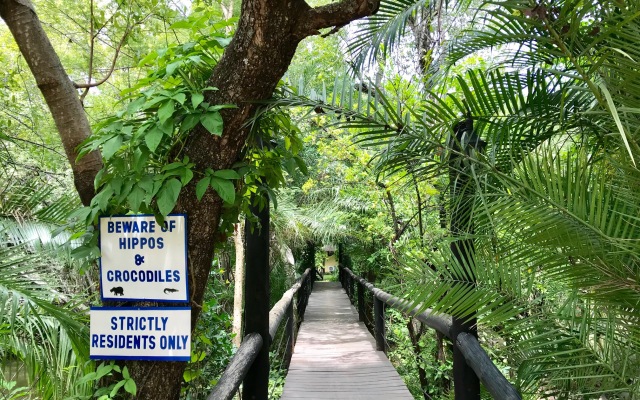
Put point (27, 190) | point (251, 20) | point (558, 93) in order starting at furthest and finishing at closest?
1. point (27, 190)
2. point (558, 93)
3. point (251, 20)

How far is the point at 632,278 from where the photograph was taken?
2.92ft

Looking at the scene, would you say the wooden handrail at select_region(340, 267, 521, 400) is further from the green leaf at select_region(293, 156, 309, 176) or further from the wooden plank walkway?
the wooden plank walkway

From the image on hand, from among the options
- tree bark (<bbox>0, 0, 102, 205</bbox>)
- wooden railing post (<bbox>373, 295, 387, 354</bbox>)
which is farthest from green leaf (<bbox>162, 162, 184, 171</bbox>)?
wooden railing post (<bbox>373, 295, 387, 354</bbox>)

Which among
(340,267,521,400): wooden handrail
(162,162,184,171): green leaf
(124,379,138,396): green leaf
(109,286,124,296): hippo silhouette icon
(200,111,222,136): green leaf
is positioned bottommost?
(340,267,521,400): wooden handrail

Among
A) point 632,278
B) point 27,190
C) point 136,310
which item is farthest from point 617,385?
point 27,190

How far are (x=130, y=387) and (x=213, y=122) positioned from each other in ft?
2.42

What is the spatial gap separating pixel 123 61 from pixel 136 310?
6.58m

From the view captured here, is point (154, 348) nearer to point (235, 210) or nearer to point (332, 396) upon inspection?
point (235, 210)

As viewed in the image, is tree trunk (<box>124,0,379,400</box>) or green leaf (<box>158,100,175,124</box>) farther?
tree trunk (<box>124,0,379,400</box>)

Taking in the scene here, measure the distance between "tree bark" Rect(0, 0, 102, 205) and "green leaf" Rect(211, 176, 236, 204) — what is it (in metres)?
0.46

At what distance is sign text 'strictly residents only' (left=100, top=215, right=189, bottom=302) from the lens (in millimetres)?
1273

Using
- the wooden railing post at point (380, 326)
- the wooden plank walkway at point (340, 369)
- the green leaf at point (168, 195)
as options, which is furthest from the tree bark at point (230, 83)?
the wooden railing post at point (380, 326)

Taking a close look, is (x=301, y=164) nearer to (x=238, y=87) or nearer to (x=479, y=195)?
(x=238, y=87)

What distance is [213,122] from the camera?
117cm
